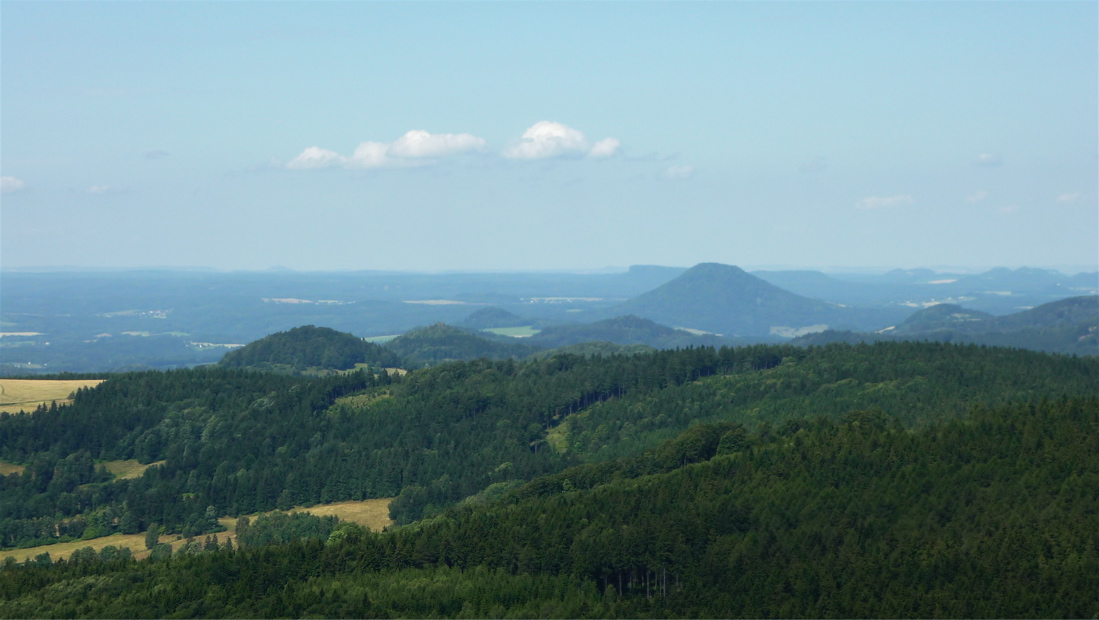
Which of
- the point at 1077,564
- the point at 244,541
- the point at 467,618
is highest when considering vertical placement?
the point at 1077,564

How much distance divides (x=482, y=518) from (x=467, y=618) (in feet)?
122

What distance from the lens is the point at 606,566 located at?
13125 cm

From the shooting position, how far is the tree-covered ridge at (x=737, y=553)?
114 m

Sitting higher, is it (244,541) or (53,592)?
(53,592)

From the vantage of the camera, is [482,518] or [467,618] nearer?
[467,618]

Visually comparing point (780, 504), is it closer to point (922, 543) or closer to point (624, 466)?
point (922, 543)

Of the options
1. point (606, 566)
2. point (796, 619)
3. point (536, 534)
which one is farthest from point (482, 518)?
point (796, 619)

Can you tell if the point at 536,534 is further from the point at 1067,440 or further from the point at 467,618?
the point at 1067,440

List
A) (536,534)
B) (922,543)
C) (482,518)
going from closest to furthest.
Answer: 1. (922,543)
2. (536,534)
3. (482,518)

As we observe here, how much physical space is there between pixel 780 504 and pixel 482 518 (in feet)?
159

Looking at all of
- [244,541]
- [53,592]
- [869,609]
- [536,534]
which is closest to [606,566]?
[536,534]

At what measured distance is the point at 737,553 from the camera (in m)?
128

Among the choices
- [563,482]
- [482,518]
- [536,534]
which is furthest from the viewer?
[563,482]

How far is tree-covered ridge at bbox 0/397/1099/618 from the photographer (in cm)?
11444
